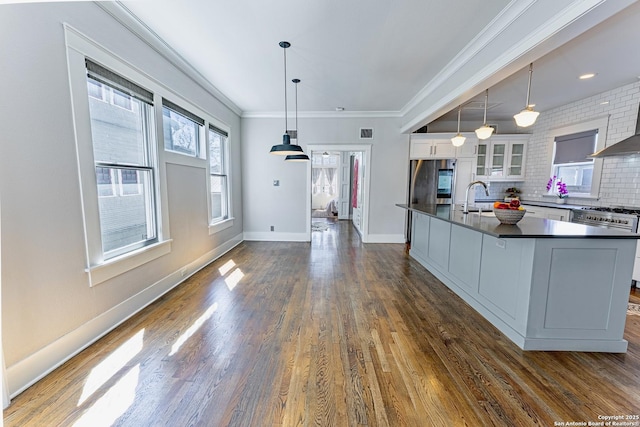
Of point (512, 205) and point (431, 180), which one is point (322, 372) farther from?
point (431, 180)

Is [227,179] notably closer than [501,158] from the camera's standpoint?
Yes

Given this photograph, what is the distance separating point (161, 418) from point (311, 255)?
11.0ft

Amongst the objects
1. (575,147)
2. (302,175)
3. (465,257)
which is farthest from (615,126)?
(302,175)

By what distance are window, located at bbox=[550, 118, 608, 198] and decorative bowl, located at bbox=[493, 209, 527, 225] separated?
119 inches

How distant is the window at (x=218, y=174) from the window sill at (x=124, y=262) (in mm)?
1596

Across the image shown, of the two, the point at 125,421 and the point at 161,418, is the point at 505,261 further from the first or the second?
the point at 125,421

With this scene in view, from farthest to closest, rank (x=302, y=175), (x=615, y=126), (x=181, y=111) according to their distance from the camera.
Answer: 1. (x=302, y=175)
2. (x=615, y=126)
3. (x=181, y=111)

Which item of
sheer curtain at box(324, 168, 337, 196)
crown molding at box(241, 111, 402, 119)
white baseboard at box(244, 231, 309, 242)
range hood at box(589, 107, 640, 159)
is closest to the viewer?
range hood at box(589, 107, 640, 159)

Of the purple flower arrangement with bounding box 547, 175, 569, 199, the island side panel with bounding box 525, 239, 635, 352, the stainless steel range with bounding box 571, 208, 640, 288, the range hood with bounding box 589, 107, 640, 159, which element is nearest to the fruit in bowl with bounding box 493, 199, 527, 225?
the island side panel with bounding box 525, 239, 635, 352

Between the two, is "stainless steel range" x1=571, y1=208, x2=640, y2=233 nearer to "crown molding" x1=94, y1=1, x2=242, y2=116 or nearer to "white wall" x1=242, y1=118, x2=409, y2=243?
"white wall" x1=242, y1=118, x2=409, y2=243

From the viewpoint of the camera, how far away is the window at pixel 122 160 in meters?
2.20

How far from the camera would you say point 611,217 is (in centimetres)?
342

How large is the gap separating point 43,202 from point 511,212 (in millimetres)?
3741

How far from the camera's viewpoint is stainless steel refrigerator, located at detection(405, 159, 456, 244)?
213 inches
